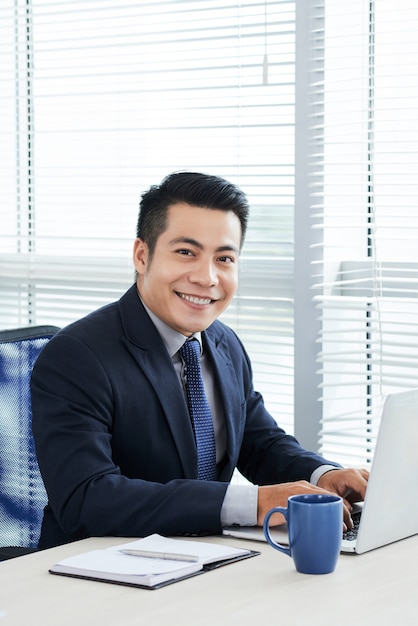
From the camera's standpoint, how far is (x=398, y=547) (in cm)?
169

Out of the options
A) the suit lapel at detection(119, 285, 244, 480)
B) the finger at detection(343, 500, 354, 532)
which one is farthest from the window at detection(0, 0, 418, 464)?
the finger at detection(343, 500, 354, 532)

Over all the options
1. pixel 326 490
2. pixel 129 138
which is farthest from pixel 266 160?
pixel 326 490

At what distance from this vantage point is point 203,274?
213 cm

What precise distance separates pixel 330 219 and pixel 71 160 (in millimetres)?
1006

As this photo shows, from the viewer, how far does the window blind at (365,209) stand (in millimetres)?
2748

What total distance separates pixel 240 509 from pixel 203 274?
0.58 meters

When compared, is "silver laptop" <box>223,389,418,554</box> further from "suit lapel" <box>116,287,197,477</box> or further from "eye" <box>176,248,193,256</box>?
"eye" <box>176,248,193,256</box>

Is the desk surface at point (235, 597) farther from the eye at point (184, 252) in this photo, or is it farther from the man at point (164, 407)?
the eye at point (184, 252)

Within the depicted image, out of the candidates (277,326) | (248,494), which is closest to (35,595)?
(248,494)

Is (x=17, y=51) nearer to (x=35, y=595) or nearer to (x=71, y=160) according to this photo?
(x=71, y=160)

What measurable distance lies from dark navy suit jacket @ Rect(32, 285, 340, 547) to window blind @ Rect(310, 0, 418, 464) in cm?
59

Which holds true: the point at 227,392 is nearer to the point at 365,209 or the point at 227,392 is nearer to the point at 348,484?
the point at 348,484

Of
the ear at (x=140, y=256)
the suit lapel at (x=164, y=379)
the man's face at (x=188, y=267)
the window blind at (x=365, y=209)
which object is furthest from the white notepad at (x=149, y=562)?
the window blind at (x=365, y=209)

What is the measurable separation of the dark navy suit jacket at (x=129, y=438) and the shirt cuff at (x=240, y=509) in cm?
2
